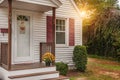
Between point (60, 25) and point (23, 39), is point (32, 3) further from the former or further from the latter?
point (60, 25)

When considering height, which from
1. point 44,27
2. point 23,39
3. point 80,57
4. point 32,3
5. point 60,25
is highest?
point 32,3

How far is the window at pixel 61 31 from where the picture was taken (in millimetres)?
10164

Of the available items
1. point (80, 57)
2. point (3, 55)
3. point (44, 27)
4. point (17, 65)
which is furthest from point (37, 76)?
point (80, 57)

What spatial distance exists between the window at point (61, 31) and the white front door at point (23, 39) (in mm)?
1794

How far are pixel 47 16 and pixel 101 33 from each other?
786 centimetres

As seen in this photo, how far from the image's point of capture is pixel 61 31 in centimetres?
1027

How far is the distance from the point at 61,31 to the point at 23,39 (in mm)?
2388

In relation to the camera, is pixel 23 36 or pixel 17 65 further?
pixel 23 36

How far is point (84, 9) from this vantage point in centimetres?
2169

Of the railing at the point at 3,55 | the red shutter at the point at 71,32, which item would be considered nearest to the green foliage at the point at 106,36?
the red shutter at the point at 71,32

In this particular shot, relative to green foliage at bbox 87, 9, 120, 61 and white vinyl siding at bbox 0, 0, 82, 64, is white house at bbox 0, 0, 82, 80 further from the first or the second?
green foliage at bbox 87, 9, 120, 61

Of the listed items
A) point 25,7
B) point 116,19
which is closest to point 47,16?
point 25,7

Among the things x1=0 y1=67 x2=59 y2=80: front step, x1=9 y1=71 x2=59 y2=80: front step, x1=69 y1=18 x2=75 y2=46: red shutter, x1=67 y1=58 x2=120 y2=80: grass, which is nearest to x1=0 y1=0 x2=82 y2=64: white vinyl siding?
x1=69 y1=18 x2=75 y2=46: red shutter

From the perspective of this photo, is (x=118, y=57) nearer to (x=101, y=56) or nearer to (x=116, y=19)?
(x=101, y=56)
